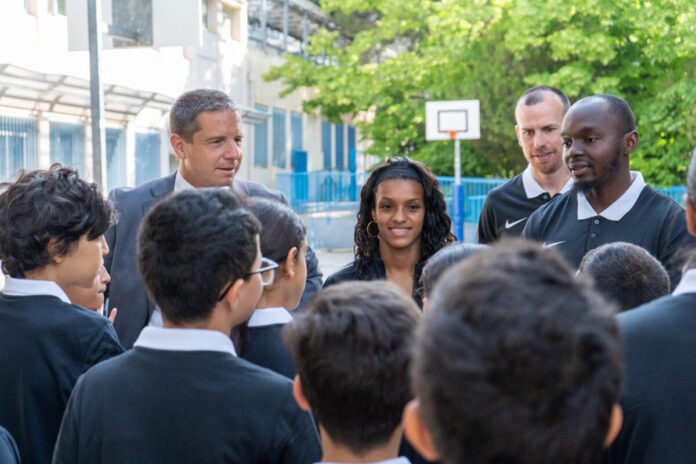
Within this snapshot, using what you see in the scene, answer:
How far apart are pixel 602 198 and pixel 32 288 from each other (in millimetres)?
2396

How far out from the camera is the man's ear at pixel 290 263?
2850 mm

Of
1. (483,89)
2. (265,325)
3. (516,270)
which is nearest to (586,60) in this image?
(483,89)

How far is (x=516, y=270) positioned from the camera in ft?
3.79

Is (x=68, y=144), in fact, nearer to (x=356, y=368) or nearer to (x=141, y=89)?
(x=141, y=89)

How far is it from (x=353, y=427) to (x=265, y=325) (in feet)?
3.21

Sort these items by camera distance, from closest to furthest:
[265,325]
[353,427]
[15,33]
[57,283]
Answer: [353,427] → [265,325] → [57,283] → [15,33]

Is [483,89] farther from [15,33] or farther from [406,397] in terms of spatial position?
[406,397]

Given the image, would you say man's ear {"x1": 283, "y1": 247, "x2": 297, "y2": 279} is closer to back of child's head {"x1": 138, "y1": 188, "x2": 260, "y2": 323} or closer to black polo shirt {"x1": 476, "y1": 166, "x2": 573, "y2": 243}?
back of child's head {"x1": 138, "y1": 188, "x2": 260, "y2": 323}

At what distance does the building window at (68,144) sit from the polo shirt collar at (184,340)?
482 inches

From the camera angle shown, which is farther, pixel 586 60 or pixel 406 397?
pixel 586 60

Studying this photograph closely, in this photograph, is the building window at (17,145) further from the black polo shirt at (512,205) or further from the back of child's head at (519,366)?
the back of child's head at (519,366)

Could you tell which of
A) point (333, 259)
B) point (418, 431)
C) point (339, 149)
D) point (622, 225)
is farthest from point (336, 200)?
point (418, 431)

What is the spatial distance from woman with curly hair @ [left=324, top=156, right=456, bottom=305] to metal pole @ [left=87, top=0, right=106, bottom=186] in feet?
10.4

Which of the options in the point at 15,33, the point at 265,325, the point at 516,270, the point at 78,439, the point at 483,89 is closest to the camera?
the point at 516,270
